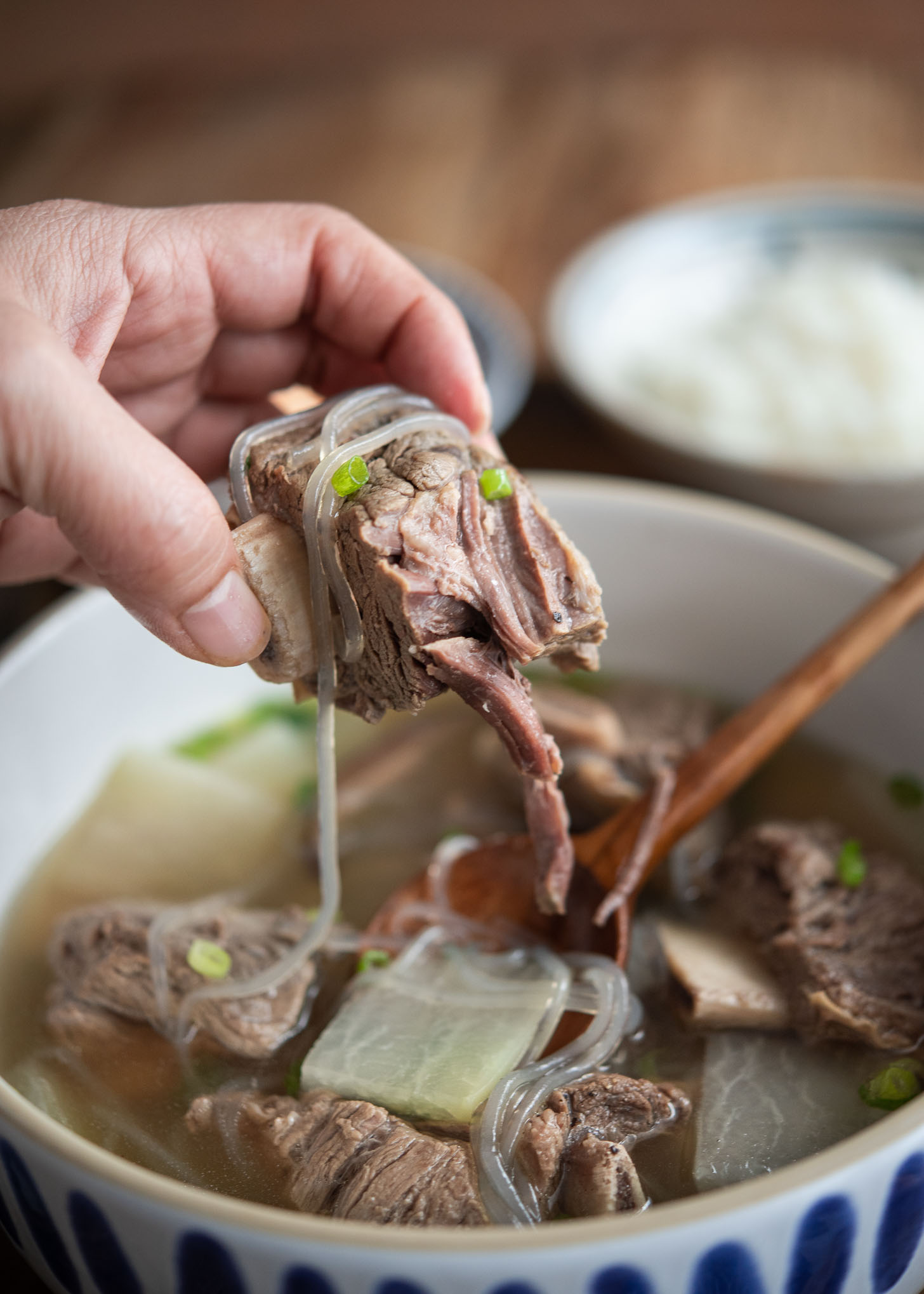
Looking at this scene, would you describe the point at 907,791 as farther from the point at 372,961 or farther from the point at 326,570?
the point at 326,570

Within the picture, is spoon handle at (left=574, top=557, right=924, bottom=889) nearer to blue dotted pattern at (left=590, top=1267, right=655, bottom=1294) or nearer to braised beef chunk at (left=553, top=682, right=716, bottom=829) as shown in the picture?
braised beef chunk at (left=553, top=682, right=716, bottom=829)

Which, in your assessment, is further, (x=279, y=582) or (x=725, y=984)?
(x=725, y=984)

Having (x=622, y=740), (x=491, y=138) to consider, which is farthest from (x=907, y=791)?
(x=491, y=138)

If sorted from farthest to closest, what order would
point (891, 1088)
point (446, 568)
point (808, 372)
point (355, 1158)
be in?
point (808, 372)
point (891, 1088)
point (355, 1158)
point (446, 568)

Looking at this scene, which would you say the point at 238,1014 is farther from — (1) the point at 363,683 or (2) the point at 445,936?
(1) the point at 363,683

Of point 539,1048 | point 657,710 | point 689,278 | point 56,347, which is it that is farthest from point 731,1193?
point 689,278

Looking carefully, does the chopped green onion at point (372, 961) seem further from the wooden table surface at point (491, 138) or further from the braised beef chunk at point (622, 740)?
the wooden table surface at point (491, 138)
